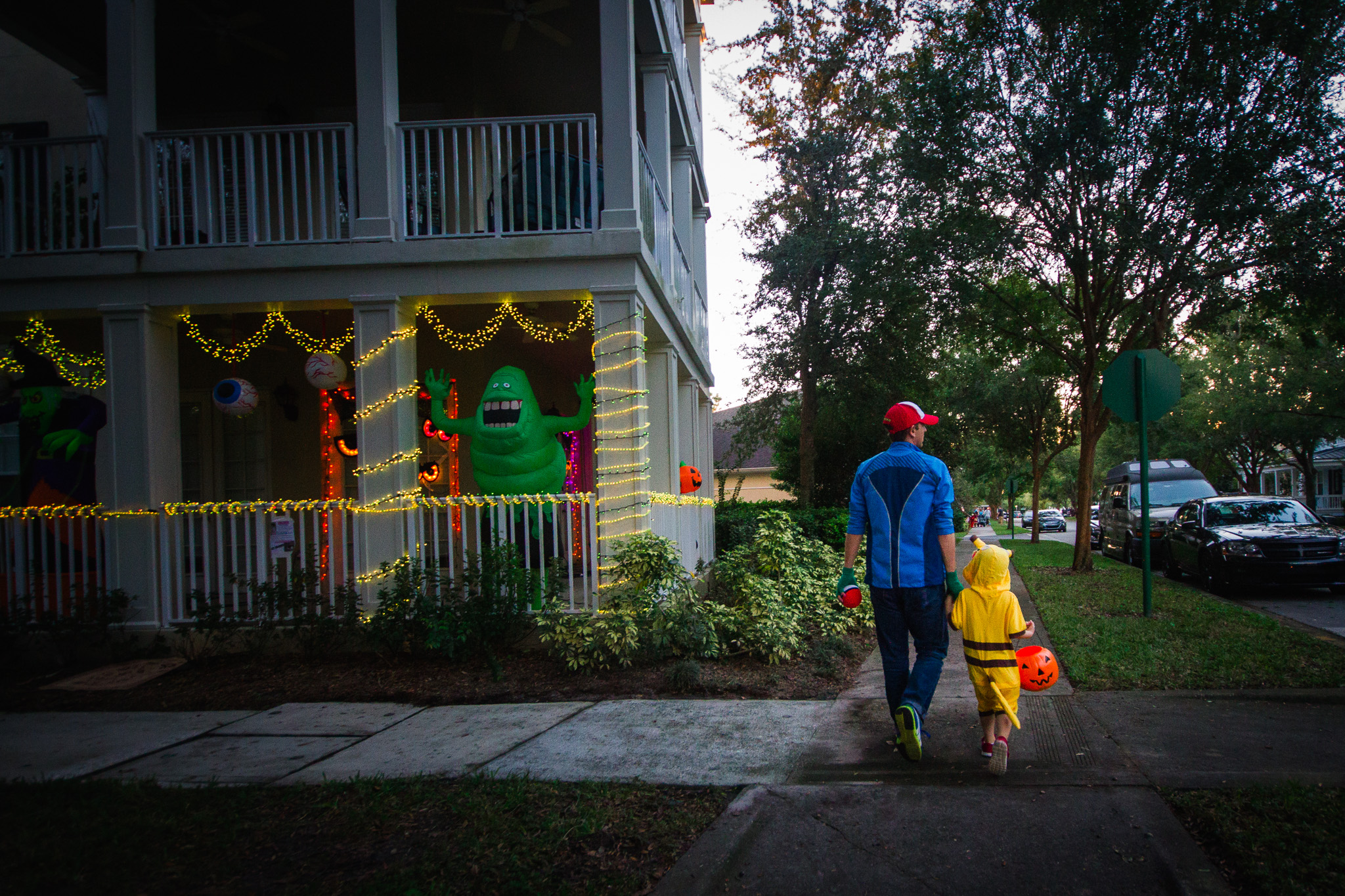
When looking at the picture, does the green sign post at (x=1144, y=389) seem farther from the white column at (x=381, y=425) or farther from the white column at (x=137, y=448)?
the white column at (x=137, y=448)

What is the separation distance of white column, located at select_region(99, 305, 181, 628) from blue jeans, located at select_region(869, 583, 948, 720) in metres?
6.24

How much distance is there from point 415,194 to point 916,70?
353 inches

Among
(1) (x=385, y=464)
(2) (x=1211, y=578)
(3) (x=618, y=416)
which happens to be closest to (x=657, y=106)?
(3) (x=618, y=416)

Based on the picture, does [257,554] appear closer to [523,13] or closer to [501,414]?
[501,414]

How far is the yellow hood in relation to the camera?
4.06 m

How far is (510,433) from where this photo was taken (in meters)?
7.45

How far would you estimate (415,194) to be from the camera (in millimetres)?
7191

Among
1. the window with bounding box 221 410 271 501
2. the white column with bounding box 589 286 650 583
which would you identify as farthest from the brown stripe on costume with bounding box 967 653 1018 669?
the window with bounding box 221 410 271 501

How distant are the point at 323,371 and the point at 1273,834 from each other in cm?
→ 766

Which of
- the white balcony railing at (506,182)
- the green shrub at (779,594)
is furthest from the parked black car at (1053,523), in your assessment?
the white balcony railing at (506,182)

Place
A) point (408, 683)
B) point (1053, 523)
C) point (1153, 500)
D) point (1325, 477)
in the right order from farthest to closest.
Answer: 1. point (1053, 523)
2. point (1325, 477)
3. point (1153, 500)
4. point (408, 683)

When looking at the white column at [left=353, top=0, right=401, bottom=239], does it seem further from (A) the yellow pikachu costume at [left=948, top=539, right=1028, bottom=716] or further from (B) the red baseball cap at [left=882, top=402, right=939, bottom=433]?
(A) the yellow pikachu costume at [left=948, top=539, right=1028, bottom=716]

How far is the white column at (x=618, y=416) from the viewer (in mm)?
7070

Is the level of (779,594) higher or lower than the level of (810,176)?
lower
